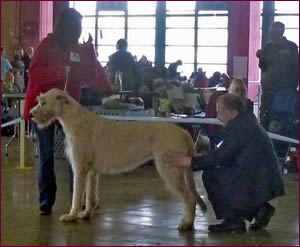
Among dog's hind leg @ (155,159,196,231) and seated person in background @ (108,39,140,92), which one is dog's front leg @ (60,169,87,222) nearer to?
dog's hind leg @ (155,159,196,231)

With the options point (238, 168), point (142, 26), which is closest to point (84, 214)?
point (238, 168)

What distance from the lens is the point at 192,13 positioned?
17.4 m

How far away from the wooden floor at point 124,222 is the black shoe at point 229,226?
52mm

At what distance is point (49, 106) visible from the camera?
4859 mm

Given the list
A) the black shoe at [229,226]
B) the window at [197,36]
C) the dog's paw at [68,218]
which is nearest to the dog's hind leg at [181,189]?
the black shoe at [229,226]

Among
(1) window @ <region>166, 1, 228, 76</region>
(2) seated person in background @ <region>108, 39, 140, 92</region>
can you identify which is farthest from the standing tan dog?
(1) window @ <region>166, 1, 228, 76</region>

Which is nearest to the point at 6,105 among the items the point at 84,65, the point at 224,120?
the point at 84,65

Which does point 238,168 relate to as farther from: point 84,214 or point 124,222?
point 84,214

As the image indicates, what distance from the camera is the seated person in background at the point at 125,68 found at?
387 inches

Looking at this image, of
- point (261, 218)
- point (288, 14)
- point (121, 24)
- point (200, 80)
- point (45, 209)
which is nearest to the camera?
point (261, 218)

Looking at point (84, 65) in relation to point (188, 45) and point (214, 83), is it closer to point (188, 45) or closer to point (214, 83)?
point (214, 83)

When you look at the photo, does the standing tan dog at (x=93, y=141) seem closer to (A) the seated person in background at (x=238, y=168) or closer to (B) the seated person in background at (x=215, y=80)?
(A) the seated person in background at (x=238, y=168)

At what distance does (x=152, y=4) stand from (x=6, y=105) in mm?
5832

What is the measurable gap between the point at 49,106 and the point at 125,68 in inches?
201
